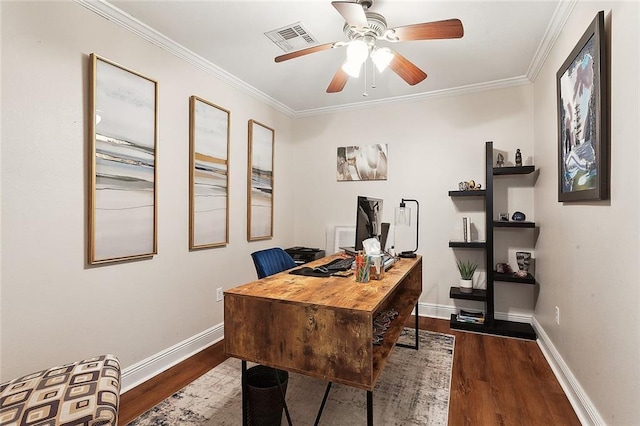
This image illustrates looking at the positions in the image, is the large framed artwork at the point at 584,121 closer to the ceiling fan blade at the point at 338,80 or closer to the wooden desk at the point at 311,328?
the wooden desk at the point at 311,328

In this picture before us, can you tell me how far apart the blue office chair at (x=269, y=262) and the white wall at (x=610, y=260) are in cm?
190

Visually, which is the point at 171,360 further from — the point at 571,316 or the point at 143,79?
the point at 571,316

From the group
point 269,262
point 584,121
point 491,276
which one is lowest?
point 491,276

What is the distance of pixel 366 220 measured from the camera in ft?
7.64

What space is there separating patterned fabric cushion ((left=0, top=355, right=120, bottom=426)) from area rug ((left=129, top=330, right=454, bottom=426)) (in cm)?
65

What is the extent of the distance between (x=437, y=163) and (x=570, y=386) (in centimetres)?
236

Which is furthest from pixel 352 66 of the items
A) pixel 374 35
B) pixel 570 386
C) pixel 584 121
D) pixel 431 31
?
pixel 570 386

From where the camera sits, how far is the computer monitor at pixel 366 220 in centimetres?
228

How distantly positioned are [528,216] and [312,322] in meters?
2.94

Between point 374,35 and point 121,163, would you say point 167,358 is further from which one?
point 374,35

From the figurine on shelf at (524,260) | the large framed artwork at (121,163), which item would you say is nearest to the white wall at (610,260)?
the figurine on shelf at (524,260)

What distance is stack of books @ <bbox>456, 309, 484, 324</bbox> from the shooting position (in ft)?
10.8

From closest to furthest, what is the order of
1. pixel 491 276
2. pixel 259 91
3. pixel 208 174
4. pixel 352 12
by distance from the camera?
pixel 352 12 → pixel 208 174 → pixel 491 276 → pixel 259 91

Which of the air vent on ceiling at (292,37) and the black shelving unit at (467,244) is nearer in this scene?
the air vent on ceiling at (292,37)
